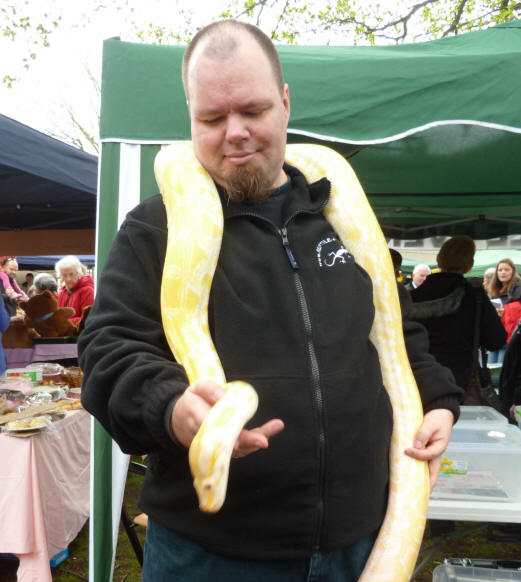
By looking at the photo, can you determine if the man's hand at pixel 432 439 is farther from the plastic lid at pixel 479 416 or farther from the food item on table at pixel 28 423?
the food item on table at pixel 28 423

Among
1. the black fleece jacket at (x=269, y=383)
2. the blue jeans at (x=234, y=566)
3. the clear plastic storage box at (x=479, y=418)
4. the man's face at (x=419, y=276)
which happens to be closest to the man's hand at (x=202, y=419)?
the black fleece jacket at (x=269, y=383)

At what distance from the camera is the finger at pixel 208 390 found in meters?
0.96

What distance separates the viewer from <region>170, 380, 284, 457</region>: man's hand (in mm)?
933

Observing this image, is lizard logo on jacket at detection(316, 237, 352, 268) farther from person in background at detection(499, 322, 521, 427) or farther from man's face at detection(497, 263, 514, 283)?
man's face at detection(497, 263, 514, 283)

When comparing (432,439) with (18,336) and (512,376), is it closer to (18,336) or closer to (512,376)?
(512,376)

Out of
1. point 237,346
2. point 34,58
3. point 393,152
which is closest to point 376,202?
point 393,152

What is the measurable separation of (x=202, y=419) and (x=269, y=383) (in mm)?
291

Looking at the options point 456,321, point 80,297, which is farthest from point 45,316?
point 456,321

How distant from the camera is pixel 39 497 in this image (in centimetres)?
315

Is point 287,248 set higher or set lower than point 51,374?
higher

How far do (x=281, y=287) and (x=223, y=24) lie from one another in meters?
0.67

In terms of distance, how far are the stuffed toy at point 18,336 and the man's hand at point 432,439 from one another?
16.8 feet

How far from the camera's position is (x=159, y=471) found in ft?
4.16

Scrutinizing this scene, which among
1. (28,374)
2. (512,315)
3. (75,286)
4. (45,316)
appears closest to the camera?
(28,374)
